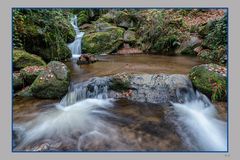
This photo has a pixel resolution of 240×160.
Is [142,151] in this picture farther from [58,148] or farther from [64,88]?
[64,88]

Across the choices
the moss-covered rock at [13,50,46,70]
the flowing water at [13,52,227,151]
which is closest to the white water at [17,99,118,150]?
the flowing water at [13,52,227,151]

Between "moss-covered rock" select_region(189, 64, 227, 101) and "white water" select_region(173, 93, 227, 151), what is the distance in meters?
0.18

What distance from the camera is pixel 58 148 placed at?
3.40 meters

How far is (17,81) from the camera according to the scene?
541cm

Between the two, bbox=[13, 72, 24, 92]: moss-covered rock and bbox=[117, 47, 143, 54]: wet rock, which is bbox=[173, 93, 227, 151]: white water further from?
bbox=[117, 47, 143, 54]: wet rock

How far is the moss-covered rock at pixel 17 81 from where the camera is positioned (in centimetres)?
534

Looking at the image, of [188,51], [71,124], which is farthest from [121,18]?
[71,124]

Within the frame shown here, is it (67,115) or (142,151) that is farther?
(67,115)

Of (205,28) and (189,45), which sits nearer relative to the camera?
(205,28)

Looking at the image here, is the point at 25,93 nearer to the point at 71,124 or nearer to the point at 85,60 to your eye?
the point at 71,124

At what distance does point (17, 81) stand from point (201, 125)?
4313mm

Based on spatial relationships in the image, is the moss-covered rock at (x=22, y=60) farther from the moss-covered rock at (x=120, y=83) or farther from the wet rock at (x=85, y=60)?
the moss-covered rock at (x=120, y=83)

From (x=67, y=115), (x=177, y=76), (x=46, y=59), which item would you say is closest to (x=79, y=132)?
(x=67, y=115)

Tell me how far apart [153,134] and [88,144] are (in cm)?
108
